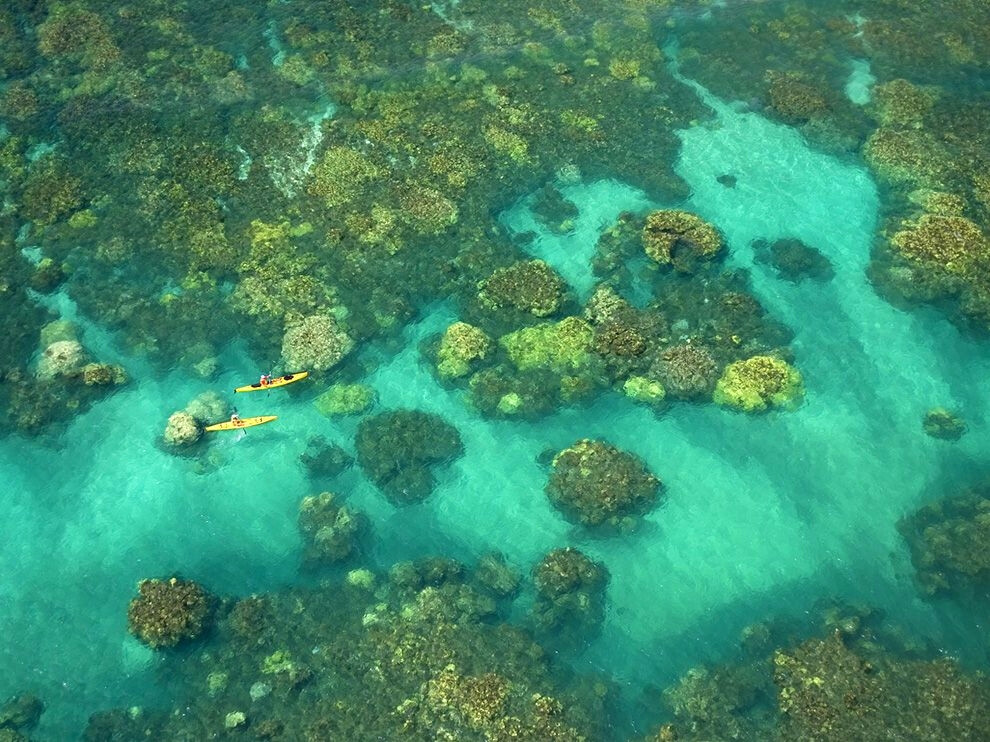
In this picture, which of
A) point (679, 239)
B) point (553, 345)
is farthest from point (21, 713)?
point (679, 239)

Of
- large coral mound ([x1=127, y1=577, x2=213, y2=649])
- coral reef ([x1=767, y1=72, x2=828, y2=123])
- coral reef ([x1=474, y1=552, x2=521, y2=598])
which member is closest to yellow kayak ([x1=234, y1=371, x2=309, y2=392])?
large coral mound ([x1=127, y1=577, x2=213, y2=649])

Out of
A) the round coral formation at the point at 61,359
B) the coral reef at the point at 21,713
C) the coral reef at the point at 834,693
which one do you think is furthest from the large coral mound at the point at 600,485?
the round coral formation at the point at 61,359

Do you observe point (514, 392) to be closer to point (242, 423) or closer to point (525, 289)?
point (525, 289)

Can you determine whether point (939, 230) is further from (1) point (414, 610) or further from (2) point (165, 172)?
(2) point (165, 172)

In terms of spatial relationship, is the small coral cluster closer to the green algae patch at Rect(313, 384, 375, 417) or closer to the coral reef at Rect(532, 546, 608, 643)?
the green algae patch at Rect(313, 384, 375, 417)

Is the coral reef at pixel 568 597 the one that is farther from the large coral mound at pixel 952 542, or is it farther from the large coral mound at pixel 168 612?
the large coral mound at pixel 168 612
